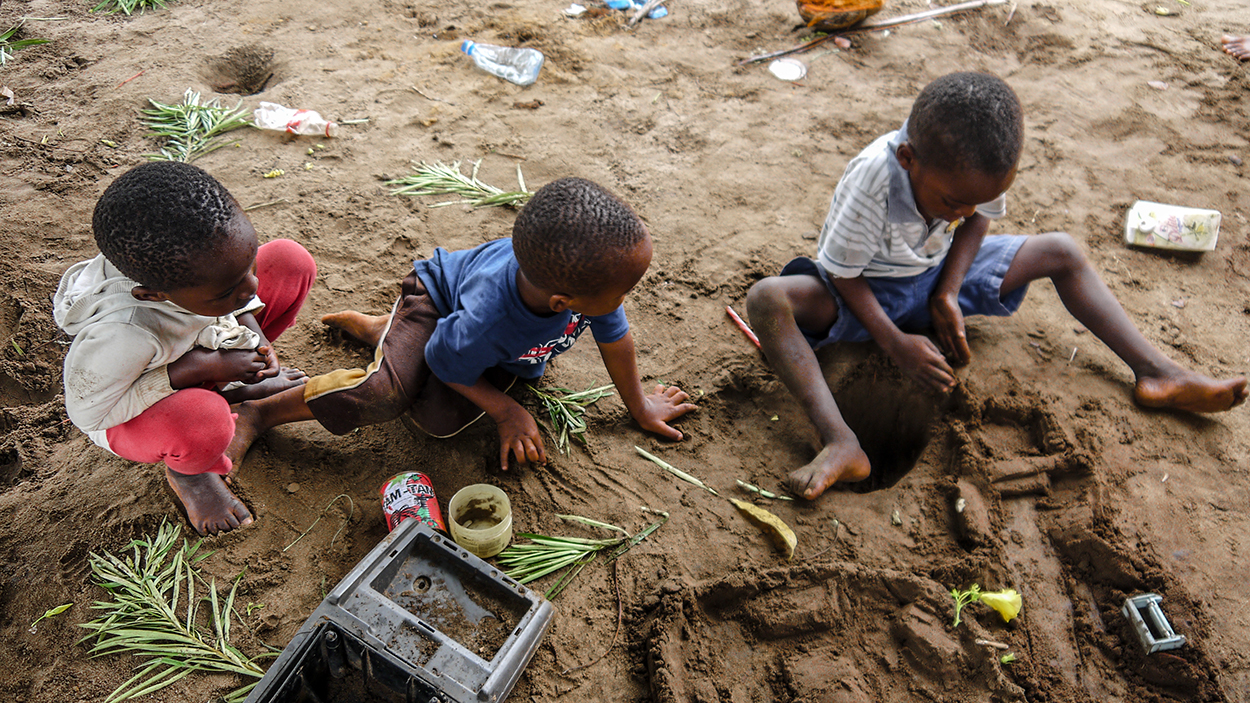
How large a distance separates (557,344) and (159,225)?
133cm

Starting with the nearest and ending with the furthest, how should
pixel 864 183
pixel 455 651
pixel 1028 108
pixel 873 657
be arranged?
pixel 455 651
pixel 873 657
pixel 864 183
pixel 1028 108

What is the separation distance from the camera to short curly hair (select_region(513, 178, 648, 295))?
204 centimetres

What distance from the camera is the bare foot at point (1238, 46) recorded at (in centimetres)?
507

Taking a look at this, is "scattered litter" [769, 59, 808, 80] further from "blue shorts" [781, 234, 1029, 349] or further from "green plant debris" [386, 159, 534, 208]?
"blue shorts" [781, 234, 1029, 349]

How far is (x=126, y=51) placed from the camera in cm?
476

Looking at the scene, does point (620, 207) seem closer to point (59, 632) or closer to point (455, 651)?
point (455, 651)

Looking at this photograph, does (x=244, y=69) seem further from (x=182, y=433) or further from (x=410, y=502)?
(x=410, y=502)

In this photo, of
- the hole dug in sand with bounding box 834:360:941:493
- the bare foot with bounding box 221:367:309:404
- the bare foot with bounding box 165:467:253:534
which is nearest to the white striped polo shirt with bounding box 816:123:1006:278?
the hole dug in sand with bounding box 834:360:941:493

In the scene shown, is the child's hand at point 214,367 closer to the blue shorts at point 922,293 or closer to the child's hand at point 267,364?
the child's hand at point 267,364

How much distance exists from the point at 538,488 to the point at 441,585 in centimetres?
56

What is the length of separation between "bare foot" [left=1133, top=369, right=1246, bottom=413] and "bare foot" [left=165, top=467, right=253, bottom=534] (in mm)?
3569

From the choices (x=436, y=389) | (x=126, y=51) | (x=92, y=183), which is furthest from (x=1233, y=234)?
(x=126, y=51)

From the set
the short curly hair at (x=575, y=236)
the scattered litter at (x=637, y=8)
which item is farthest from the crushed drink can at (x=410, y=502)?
the scattered litter at (x=637, y=8)

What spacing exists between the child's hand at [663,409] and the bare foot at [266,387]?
138 cm
